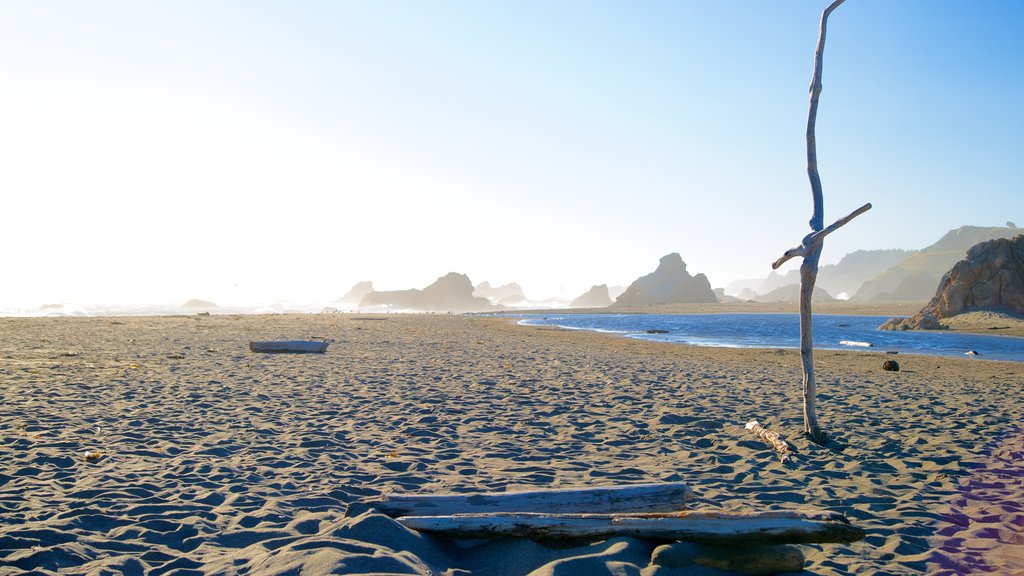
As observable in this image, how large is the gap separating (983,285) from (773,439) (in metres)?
39.3

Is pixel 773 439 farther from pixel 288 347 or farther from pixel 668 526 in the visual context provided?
pixel 288 347

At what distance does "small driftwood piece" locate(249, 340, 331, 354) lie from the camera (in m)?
15.7

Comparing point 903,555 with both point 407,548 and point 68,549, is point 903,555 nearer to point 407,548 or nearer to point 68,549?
point 407,548

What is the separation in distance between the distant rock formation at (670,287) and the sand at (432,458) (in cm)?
11532

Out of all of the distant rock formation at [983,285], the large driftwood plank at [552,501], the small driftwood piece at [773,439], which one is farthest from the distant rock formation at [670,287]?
the large driftwood plank at [552,501]

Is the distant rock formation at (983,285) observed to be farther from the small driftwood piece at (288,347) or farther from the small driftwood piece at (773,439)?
the small driftwood piece at (288,347)

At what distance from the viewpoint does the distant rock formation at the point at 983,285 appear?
35.2 m

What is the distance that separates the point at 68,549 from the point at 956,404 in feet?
40.2

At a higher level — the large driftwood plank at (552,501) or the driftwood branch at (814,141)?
the driftwood branch at (814,141)

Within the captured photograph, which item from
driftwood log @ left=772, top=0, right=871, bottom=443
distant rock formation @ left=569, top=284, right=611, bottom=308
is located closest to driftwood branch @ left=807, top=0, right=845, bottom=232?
driftwood log @ left=772, top=0, right=871, bottom=443

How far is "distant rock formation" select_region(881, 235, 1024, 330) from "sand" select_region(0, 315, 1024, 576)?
28.2 metres

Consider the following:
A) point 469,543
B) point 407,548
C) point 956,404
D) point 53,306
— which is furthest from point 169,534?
point 53,306

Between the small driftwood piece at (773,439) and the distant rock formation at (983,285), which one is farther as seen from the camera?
the distant rock formation at (983,285)

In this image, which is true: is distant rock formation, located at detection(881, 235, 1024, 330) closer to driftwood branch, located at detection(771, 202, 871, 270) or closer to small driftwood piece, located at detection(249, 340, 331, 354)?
driftwood branch, located at detection(771, 202, 871, 270)
